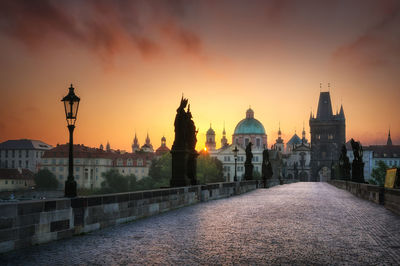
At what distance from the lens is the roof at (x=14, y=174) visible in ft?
430

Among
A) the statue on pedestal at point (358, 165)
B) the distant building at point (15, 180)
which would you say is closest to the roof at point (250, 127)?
the distant building at point (15, 180)

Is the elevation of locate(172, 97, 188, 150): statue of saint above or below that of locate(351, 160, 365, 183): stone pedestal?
above

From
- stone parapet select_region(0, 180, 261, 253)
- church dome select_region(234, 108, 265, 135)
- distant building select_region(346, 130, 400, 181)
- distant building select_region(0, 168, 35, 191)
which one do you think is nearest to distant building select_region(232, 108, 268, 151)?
church dome select_region(234, 108, 265, 135)

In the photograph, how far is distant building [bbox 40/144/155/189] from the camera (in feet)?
453

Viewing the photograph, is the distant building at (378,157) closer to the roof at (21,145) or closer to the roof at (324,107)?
the roof at (324,107)

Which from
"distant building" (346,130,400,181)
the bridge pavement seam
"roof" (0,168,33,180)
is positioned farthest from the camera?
"distant building" (346,130,400,181)

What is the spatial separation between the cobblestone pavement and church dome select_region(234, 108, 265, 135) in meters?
147

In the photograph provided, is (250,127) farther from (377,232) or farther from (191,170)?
(377,232)

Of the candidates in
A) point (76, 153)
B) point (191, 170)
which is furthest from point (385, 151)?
point (191, 170)

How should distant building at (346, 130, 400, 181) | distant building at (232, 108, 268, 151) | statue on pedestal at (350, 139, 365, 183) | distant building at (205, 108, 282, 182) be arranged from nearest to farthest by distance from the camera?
statue on pedestal at (350, 139, 365, 183), distant building at (205, 108, 282, 182), distant building at (346, 130, 400, 181), distant building at (232, 108, 268, 151)

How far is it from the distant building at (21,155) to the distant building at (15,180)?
22.1m

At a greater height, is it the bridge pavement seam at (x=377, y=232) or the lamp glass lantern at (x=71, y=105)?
the lamp glass lantern at (x=71, y=105)

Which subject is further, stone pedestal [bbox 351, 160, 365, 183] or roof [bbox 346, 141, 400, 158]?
roof [bbox 346, 141, 400, 158]

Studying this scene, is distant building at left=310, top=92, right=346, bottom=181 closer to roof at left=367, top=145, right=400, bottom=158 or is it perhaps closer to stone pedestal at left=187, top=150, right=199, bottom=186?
roof at left=367, top=145, right=400, bottom=158
